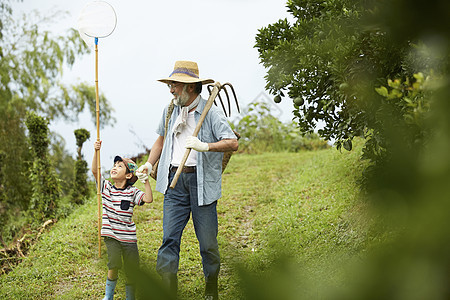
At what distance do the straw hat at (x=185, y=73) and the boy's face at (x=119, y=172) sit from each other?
805mm

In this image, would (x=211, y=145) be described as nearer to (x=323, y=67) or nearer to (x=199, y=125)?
(x=199, y=125)

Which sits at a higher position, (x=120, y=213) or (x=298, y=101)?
(x=298, y=101)

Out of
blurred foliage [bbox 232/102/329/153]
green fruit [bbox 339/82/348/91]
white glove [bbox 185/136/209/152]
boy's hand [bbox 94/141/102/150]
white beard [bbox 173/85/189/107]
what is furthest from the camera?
blurred foliage [bbox 232/102/329/153]

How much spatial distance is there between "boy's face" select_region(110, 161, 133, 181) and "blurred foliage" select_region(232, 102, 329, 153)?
28.3 feet

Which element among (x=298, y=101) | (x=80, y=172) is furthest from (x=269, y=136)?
(x=298, y=101)

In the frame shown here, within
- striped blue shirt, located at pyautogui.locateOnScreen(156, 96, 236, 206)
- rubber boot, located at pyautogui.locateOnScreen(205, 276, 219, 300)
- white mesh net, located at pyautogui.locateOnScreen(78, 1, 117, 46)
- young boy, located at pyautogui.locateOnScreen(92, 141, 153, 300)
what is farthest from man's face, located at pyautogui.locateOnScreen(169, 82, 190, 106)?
white mesh net, located at pyautogui.locateOnScreen(78, 1, 117, 46)

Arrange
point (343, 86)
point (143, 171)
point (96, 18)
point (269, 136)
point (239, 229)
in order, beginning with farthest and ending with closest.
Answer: point (269, 136), point (239, 229), point (96, 18), point (143, 171), point (343, 86)

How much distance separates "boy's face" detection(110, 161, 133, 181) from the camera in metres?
3.96

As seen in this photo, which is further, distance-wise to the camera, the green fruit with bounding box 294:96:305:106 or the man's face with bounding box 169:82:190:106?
the green fruit with bounding box 294:96:305:106

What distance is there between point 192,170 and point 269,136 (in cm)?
941

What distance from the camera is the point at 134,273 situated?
476 mm

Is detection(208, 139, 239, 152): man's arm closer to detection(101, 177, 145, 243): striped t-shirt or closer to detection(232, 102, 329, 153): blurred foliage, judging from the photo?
detection(101, 177, 145, 243): striped t-shirt

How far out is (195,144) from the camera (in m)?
3.47

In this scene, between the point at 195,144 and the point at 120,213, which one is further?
the point at 120,213
